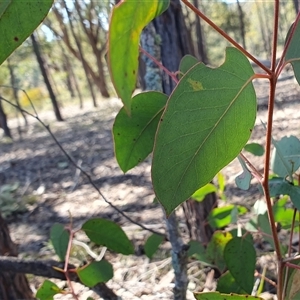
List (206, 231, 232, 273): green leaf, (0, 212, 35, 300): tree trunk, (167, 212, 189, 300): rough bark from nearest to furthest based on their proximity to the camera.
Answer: (167, 212, 189, 300): rough bark → (206, 231, 232, 273): green leaf → (0, 212, 35, 300): tree trunk

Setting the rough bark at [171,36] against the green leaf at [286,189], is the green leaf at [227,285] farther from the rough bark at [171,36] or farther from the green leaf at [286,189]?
the rough bark at [171,36]

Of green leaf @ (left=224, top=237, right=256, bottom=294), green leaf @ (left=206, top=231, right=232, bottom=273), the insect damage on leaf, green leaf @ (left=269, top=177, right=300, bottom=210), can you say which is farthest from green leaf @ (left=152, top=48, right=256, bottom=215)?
green leaf @ (left=206, top=231, right=232, bottom=273)

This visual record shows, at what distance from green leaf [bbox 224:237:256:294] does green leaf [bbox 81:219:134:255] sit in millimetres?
206

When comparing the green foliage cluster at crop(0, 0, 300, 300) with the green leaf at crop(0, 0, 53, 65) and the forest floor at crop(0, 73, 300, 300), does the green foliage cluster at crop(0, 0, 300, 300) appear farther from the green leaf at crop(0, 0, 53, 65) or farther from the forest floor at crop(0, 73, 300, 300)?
the forest floor at crop(0, 73, 300, 300)

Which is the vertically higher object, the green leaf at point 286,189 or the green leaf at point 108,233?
the green leaf at point 286,189

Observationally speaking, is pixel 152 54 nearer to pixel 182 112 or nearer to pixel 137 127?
pixel 137 127

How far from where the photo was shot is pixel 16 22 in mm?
280

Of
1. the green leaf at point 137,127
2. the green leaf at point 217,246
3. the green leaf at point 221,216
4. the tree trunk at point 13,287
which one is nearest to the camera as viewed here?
the green leaf at point 137,127

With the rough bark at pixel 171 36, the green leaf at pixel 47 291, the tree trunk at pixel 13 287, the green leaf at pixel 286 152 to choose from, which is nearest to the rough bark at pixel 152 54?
the rough bark at pixel 171 36

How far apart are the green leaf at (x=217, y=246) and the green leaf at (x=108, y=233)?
27 centimetres

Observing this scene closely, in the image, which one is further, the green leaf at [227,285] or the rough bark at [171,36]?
the rough bark at [171,36]

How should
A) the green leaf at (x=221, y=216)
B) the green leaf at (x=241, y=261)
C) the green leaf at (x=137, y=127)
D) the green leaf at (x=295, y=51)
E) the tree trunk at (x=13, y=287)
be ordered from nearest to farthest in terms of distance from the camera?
the green leaf at (x=295, y=51) → the green leaf at (x=137, y=127) → the green leaf at (x=241, y=261) → the green leaf at (x=221, y=216) → the tree trunk at (x=13, y=287)

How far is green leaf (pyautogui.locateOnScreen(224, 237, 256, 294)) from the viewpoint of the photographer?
72 centimetres

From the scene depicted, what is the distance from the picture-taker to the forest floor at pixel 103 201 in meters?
1.44
